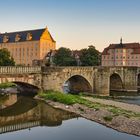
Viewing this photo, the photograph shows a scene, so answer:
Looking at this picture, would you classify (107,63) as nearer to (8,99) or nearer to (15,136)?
(8,99)

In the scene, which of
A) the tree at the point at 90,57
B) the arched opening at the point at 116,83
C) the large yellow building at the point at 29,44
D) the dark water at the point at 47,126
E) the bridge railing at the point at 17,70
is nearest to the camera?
the dark water at the point at 47,126

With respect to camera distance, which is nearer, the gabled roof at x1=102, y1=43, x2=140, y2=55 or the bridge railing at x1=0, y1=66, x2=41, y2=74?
the bridge railing at x1=0, y1=66, x2=41, y2=74

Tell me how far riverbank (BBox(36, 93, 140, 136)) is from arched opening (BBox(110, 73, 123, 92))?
24339 millimetres

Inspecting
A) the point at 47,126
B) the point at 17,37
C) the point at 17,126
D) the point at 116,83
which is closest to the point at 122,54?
the point at 17,37

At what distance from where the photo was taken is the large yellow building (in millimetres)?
101688

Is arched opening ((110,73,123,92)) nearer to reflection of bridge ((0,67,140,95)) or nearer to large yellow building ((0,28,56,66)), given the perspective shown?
reflection of bridge ((0,67,140,95))

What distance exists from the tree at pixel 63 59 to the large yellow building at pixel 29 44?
9.49 m

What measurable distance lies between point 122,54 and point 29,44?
3063cm

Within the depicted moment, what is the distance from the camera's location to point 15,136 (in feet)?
85.1

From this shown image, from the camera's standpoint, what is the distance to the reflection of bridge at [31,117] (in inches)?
1149

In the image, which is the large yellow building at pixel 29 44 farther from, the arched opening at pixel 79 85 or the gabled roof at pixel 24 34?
the arched opening at pixel 79 85

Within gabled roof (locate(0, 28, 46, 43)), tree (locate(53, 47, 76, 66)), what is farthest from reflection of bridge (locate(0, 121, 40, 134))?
gabled roof (locate(0, 28, 46, 43))

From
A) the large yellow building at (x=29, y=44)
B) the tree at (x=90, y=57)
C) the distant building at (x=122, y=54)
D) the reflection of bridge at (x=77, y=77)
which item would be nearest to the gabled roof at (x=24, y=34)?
the large yellow building at (x=29, y=44)

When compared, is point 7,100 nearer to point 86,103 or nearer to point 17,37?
point 86,103
